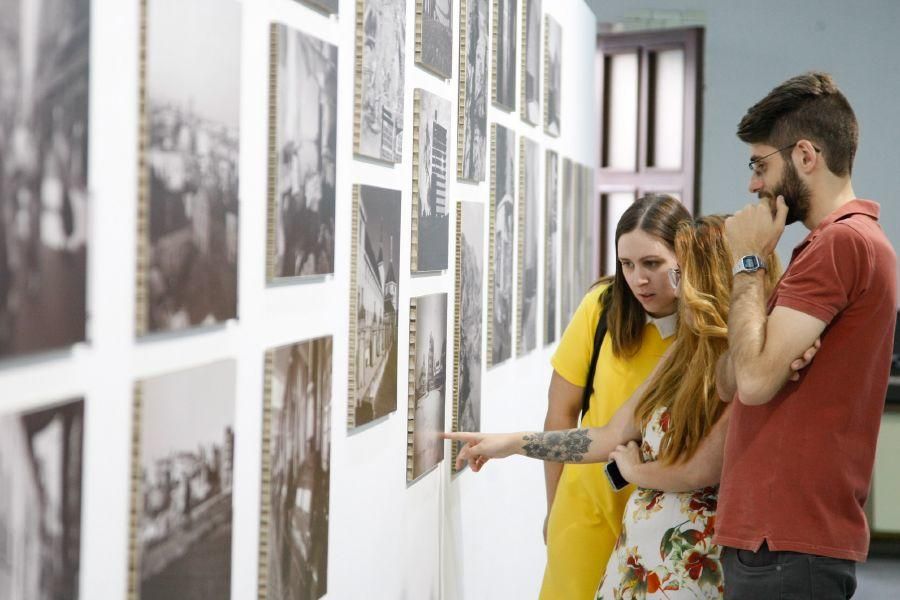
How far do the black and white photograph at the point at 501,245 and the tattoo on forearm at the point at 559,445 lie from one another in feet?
2.36

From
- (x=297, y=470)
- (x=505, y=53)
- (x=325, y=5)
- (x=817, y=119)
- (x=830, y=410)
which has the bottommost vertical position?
(x=297, y=470)

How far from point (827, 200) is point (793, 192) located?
76 millimetres

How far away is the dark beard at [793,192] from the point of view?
245 centimetres

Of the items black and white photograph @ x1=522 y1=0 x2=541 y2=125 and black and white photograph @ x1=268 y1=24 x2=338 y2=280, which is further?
black and white photograph @ x1=522 y1=0 x2=541 y2=125

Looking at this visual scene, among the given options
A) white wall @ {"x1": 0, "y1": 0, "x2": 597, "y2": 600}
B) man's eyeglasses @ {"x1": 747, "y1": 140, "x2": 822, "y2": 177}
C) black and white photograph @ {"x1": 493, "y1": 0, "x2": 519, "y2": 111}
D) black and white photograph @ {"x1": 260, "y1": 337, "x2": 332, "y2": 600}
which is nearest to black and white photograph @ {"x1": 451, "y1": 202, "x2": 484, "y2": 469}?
white wall @ {"x1": 0, "y1": 0, "x2": 597, "y2": 600}

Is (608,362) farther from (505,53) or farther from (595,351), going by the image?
(505,53)

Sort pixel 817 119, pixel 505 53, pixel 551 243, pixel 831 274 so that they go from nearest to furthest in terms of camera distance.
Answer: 1. pixel 831 274
2. pixel 817 119
3. pixel 505 53
4. pixel 551 243

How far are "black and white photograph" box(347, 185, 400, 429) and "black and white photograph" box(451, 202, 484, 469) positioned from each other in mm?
616

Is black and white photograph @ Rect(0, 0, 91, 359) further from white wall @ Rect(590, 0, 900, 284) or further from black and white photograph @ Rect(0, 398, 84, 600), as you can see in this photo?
white wall @ Rect(590, 0, 900, 284)

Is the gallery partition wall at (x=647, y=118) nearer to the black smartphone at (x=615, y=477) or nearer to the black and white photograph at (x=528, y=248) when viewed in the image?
the black and white photograph at (x=528, y=248)

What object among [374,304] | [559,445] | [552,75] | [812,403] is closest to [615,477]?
[559,445]

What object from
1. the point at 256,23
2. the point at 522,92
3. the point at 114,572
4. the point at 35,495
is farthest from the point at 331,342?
the point at 522,92

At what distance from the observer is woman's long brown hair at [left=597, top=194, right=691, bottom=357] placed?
3.11 meters

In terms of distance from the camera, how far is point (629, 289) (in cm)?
319
